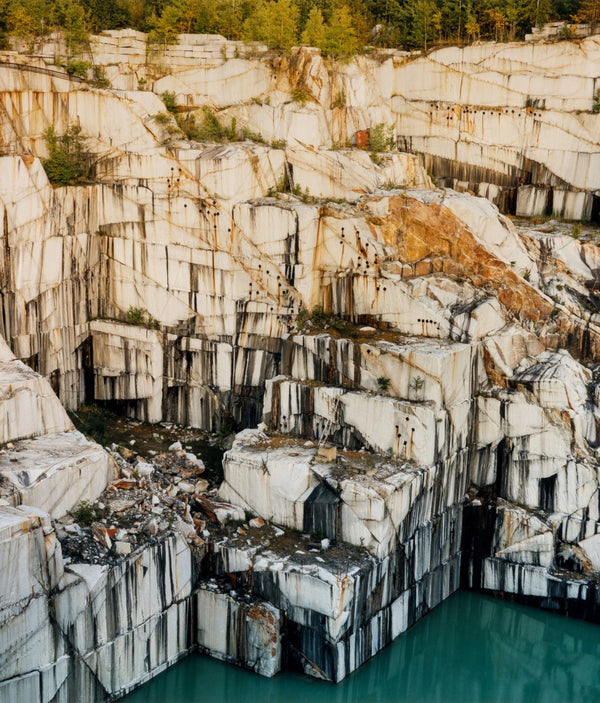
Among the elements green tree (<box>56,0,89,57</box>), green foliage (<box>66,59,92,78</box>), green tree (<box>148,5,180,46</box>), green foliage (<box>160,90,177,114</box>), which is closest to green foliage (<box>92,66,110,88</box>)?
green foliage (<box>66,59,92,78</box>)

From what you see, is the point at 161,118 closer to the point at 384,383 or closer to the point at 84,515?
the point at 384,383

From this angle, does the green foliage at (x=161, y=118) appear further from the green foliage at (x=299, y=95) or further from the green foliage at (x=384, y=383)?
the green foliage at (x=384, y=383)

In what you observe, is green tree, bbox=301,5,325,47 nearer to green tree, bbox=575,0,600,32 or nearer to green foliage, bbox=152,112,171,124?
green foliage, bbox=152,112,171,124

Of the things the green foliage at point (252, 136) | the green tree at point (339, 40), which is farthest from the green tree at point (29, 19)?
the green tree at point (339, 40)

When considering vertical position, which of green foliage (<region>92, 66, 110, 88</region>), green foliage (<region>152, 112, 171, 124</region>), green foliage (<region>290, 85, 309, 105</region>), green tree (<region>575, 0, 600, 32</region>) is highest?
green tree (<region>575, 0, 600, 32</region>)

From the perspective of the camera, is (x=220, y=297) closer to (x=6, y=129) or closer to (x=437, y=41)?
(x=6, y=129)

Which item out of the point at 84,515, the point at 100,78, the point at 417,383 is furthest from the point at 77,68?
the point at 84,515
